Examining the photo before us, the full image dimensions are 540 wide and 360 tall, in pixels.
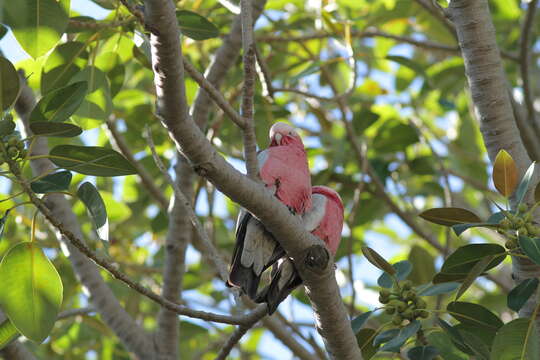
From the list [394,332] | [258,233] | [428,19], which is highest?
[428,19]

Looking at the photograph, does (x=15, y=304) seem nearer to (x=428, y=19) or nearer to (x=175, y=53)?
(x=175, y=53)

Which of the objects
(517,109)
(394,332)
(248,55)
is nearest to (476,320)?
(394,332)

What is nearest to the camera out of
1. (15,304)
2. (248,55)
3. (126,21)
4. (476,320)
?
(248,55)

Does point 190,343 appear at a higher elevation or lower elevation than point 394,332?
higher

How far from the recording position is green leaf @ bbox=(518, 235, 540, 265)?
2174mm

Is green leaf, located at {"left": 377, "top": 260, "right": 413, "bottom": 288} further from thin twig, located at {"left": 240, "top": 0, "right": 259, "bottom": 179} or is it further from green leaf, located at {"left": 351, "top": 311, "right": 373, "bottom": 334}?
thin twig, located at {"left": 240, "top": 0, "right": 259, "bottom": 179}

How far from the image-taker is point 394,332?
8.54 feet

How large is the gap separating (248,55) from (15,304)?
1.10 metres

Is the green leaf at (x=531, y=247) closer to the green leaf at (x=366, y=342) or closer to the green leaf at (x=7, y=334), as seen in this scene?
the green leaf at (x=366, y=342)

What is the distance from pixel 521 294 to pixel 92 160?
5.04ft

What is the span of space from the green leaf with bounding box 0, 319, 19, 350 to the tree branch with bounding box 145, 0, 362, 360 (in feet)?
3.31

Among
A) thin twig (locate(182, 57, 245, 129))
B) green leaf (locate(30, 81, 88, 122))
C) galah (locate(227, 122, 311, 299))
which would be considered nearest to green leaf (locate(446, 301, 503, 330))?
galah (locate(227, 122, 311, 299))

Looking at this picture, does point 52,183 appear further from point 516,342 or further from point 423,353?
point 516,342

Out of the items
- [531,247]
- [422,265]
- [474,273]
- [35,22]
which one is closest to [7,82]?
[35,22]
